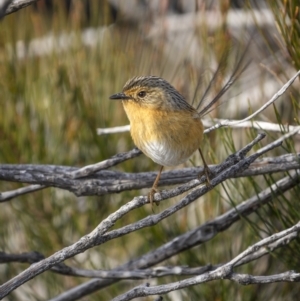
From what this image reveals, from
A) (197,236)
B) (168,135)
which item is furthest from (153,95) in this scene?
(197,236)

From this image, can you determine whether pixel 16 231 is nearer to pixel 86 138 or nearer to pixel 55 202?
pixel 55 202

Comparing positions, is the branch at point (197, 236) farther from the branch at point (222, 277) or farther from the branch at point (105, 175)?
the branch at point (222, 277)

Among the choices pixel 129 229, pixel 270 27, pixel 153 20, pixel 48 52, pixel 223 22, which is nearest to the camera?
pixel 129 229

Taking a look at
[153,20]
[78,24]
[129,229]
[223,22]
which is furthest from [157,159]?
[153,20]

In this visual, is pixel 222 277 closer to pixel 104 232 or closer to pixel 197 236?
pixel 104 232

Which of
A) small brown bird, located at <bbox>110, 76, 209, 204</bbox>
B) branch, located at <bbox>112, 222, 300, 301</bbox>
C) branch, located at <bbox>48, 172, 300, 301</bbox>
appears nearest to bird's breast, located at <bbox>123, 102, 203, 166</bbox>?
small brown bird, located at <bbox>110, 76, 209, 204</bbox>

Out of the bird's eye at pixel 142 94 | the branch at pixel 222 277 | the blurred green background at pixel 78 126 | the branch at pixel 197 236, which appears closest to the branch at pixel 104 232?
the branch at pixel 222 277

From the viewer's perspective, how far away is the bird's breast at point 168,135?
207cm

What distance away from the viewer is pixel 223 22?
2.65 meters

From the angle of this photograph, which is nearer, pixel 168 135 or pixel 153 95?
pixel 168 135

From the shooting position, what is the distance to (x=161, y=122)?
215 centimetres

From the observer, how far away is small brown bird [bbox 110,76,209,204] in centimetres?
208

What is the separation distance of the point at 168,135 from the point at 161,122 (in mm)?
65

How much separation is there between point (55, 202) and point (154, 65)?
2.37 feet
